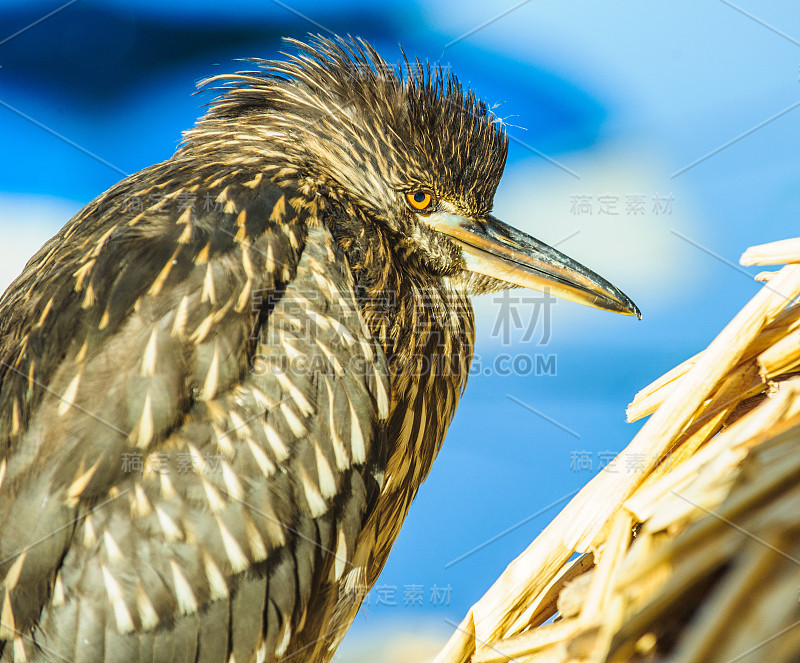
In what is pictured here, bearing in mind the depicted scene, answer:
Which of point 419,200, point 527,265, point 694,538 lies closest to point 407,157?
point 419,200

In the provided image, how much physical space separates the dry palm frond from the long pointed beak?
1.46ft

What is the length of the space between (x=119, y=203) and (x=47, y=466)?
52cm

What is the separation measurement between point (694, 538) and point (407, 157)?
3.09ft

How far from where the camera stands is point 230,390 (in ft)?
3.61

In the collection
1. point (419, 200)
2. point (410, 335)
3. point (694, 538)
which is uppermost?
point (419, 200)

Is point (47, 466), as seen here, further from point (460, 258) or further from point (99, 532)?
point (460, 258)

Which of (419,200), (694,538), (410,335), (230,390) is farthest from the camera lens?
(419,200)

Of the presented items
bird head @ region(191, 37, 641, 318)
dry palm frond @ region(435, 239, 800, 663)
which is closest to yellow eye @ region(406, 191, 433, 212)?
bird head @ region(191, 37, 641, 318)

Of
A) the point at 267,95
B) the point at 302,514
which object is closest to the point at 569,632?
the point at 302,514

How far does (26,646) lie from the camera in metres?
1.03

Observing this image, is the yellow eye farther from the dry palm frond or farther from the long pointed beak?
the dry palm frond

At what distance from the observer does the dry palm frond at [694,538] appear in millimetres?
846

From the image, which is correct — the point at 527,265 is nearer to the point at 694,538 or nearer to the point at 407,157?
the point at 407,157

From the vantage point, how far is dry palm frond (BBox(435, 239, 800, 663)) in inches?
33.3
